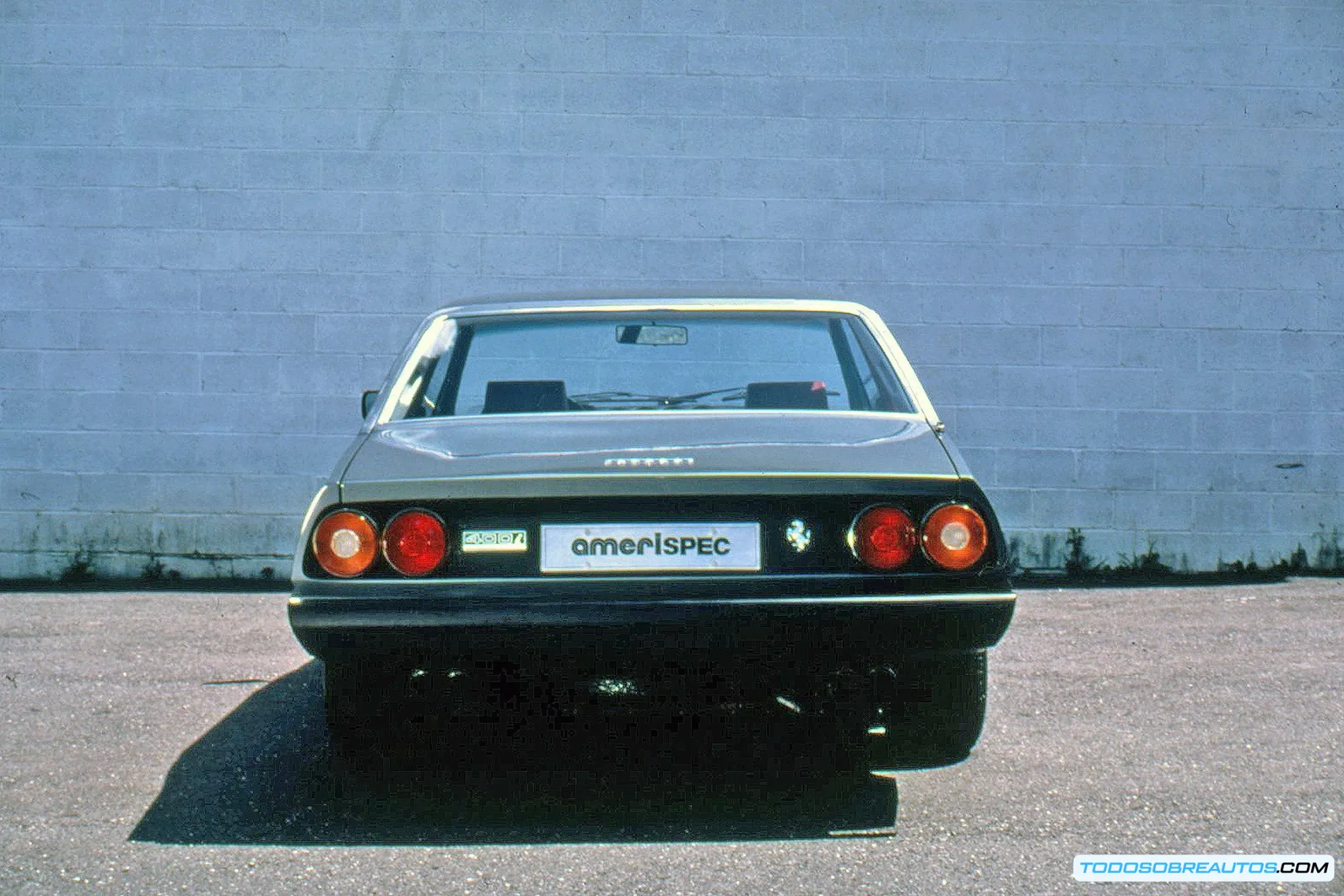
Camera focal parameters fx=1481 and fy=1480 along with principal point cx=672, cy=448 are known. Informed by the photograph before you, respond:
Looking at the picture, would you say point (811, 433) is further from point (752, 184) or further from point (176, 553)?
point (176, 553)

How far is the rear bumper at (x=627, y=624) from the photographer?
3057 millimetres

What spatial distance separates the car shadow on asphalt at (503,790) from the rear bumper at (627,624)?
1.39ft

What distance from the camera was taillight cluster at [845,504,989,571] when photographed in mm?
3139

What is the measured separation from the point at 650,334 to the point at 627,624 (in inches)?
48.1

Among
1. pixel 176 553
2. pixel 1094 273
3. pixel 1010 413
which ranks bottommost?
pixel 176 553

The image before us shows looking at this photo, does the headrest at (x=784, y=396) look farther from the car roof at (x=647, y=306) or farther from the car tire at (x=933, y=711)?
the car tire at (x=933, y=711)

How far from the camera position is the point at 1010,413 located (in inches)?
282

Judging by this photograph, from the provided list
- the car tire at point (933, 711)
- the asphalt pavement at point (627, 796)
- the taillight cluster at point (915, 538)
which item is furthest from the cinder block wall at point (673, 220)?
the taillight cluster at point (915, 538)

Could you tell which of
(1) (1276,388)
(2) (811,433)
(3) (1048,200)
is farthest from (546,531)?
(1) (1276,388)

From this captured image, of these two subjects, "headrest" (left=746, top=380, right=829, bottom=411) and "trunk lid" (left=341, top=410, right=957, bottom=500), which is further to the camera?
"headrest" (left=746, top=380, right=829, bottom=411)

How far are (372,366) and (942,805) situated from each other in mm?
4371

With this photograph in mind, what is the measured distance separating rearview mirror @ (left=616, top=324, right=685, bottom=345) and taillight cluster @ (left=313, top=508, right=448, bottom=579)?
1091 millimetres

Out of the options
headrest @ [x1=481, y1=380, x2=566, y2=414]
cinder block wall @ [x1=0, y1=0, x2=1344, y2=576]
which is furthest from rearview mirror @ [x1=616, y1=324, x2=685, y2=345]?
cinder block wall @ [x1=0, y1=0, x2=1344, y2=576]

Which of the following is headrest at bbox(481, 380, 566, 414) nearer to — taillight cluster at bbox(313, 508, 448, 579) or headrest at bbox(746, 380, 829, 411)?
headrest at bbox(746, 380, 829, 411)
